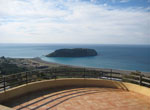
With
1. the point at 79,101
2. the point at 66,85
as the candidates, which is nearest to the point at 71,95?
the point at 79,101

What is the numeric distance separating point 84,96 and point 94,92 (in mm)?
822

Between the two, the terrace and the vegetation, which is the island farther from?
the terrace

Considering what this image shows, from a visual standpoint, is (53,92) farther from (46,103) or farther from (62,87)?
(46,103)

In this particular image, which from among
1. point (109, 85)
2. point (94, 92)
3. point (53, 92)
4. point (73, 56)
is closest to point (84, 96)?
point (94, 92)

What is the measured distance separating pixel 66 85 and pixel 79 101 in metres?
2.20

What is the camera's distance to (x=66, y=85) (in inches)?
291

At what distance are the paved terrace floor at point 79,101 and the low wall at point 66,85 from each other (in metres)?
0.27

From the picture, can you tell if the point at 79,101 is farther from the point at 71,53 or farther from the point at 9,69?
the point at 71,53

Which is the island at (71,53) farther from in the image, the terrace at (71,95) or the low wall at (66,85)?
the terrace at (71,95)

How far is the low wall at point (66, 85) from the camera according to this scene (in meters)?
5.45

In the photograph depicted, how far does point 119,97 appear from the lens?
234 inches

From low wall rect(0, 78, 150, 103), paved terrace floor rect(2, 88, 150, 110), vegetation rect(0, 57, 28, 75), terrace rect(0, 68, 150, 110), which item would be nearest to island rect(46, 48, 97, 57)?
vegetation rect(0, 57, 28, 75)

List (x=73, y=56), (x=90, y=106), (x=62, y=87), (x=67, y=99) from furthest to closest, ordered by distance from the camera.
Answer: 1. (x=73, y=56)
2. (x=62, y=87)
3. (x=67, y=99)
4. (x=90, y=106)

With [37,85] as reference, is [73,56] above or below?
below
